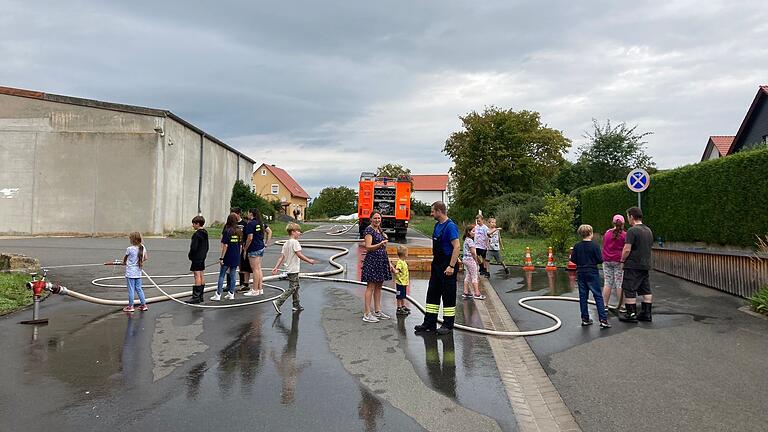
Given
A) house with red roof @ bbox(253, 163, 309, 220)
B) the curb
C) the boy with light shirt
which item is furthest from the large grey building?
house with red roof @ bbox(253, 163, 309, 220)

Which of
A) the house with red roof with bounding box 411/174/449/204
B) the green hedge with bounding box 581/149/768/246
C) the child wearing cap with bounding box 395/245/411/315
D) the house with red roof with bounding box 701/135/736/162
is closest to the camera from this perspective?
the child wearing cap with bounding box 395/245/411/315

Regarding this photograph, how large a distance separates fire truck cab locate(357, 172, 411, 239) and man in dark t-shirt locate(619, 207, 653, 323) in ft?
68.6

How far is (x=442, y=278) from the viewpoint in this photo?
7.28 m

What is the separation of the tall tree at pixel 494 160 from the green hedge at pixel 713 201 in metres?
22.5

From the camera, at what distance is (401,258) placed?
8.55m

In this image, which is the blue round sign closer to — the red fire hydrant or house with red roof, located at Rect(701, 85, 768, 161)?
the red fire hydrant

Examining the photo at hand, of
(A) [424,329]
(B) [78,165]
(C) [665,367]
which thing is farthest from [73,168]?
(C) [665,367]

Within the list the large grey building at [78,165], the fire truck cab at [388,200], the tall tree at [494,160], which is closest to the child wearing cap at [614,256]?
the fire truck cab at [388,200]

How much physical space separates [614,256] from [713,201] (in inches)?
241

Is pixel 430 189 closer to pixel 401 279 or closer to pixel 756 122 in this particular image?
pixel 756 122

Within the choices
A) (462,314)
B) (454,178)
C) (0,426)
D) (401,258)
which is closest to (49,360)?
(0,426)

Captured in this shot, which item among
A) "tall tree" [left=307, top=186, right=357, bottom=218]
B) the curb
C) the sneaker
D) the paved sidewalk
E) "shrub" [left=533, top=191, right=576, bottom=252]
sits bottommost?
the paved sidewalk

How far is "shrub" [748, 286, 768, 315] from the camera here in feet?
26.8

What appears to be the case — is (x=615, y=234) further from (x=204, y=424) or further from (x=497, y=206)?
(x=497, y=206)
